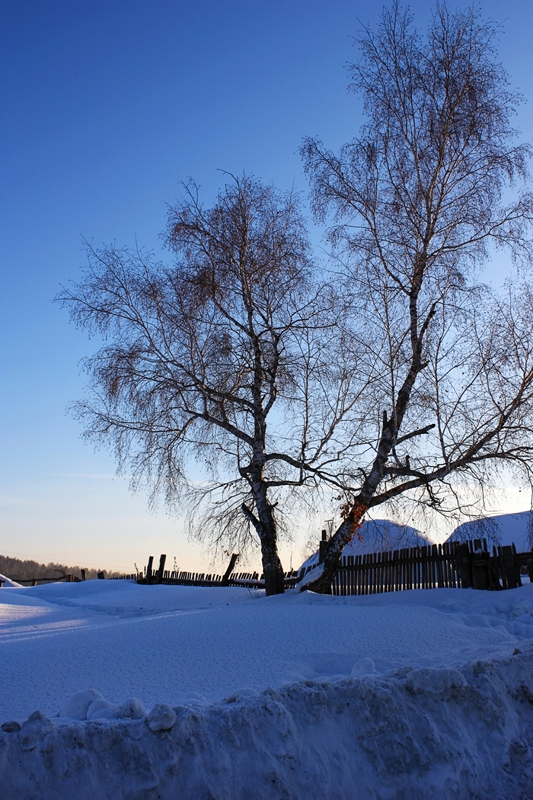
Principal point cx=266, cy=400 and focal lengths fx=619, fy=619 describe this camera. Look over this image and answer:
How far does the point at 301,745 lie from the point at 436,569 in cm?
880

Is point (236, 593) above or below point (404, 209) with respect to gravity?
below

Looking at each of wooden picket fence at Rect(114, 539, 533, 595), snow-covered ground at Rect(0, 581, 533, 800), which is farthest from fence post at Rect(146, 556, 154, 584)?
snow-covered ground at Rect(0, 581, 533, 800)

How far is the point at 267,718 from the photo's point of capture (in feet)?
12.1

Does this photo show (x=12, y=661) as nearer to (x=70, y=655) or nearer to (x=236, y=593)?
(x=70, y=655)

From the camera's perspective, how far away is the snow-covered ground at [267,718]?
3.28 meters

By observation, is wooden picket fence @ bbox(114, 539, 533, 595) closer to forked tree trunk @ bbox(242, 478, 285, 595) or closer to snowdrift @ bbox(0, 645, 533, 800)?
forked tree trunk @ bbox(242, 478, 285, 595)

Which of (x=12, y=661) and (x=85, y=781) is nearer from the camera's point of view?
(x=85, y=781)

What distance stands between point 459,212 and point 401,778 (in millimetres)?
10184

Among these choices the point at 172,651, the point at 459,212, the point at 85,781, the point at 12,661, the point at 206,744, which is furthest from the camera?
the point at 459,212

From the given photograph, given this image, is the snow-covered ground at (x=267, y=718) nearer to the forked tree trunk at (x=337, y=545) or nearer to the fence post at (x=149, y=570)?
the forked tree trunk at (x=337, y=545)

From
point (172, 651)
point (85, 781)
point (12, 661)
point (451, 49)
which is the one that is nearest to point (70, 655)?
point (12, 661)

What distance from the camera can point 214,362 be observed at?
12.4m

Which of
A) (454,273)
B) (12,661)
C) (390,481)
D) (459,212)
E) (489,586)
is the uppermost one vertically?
(459,212)

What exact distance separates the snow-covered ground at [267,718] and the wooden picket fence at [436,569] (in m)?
4.38
